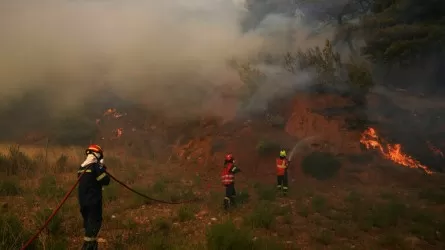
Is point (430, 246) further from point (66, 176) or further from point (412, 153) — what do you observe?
point (66, 176)

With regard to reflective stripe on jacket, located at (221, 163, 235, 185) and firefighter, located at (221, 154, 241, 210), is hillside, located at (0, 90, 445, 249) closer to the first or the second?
firefighter, located at (221, 154, 241, 210)

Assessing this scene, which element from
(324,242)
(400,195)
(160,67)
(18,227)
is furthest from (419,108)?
(18,227)

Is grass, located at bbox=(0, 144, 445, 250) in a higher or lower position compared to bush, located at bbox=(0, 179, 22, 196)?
lower

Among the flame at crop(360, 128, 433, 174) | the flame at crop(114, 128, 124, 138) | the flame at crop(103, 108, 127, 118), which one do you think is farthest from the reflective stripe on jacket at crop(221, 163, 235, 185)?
the flame at crop(103, 108, 127, 118)

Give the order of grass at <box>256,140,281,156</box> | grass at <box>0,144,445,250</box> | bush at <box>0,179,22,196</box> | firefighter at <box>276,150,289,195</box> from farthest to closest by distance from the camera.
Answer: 1. grass at <box>256,140,281,156</box>
2. firefighter at <box>276,150,289,195</box>
3. bush at <box>0,179,22,196</box>
4. grass at <box>0,144,445,250</box>

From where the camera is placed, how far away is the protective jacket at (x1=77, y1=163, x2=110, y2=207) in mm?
5402

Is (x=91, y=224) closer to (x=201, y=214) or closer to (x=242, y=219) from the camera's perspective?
(x=201, y=214)

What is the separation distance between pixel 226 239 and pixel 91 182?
2181 mm

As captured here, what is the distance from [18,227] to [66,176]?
263 inches

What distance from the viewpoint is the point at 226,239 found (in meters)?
5.16

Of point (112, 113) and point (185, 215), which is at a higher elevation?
point (112, 113)

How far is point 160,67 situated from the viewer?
20281 mm

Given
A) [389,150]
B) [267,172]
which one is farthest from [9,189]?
[389,150]

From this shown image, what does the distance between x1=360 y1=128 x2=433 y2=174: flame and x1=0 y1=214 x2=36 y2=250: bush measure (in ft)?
36.7
